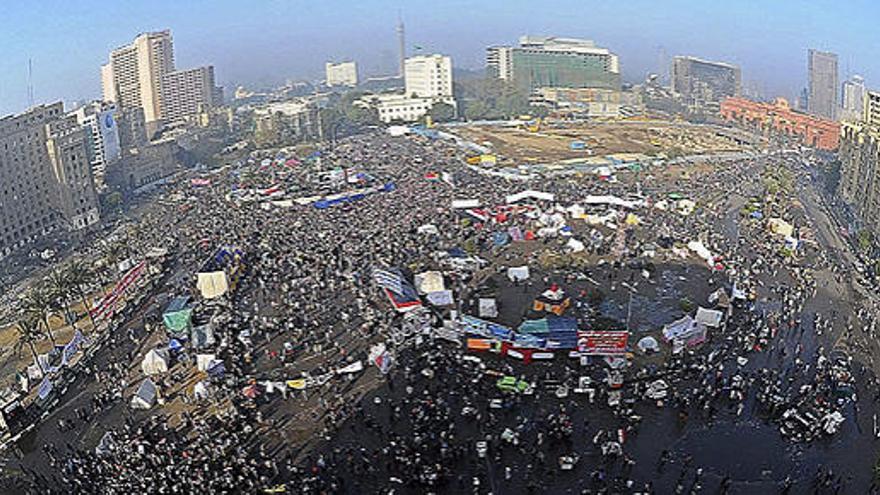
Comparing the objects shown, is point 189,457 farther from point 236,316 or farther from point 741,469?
point 741,469

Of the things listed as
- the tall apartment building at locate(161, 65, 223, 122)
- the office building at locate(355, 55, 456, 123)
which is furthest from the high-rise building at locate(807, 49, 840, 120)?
the tall apartment building at locate(161, 65, 223, 122)

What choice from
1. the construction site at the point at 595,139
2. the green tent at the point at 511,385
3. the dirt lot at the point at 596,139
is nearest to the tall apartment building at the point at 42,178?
the construction site at the point at 595,139

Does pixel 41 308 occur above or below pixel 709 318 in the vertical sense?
above

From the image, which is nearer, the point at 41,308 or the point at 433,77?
the point at 41,308

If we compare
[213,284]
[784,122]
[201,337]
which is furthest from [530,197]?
[784,122]

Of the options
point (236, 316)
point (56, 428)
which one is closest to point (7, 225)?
point (236, 316)

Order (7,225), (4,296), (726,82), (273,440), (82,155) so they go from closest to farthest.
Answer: (273,440) < (4,296) < (7,225) < (82,155) < (726,82)

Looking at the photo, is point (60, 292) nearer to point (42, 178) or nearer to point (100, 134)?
point (42, 178)

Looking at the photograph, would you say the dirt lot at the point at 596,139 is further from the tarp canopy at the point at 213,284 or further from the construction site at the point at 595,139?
the tarp canopy at the point at 213,284
